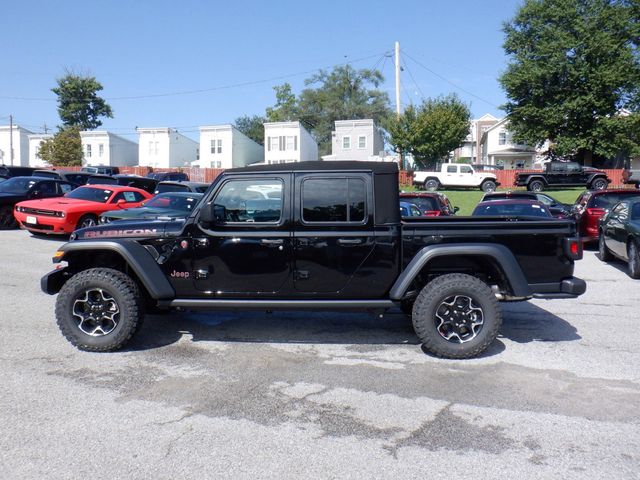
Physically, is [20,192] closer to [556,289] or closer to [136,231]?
[136,231]

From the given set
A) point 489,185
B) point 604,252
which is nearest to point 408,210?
point 604,252

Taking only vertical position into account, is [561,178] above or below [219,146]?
below

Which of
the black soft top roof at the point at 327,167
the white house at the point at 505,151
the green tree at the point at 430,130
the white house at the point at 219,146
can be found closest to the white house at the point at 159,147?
the white house at the point at 219,146

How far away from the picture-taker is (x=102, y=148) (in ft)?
198

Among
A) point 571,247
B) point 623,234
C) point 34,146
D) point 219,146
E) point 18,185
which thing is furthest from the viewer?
point 34,146

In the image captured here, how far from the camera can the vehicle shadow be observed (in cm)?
596

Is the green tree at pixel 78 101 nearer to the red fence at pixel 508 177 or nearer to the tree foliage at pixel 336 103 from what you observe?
the tree foliage at pixel 336 103

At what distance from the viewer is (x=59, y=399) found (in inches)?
168

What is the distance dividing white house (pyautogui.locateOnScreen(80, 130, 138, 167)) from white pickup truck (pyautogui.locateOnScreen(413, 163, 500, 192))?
129 feet

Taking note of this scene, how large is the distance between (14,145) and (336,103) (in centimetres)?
4203

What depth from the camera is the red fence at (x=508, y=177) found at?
120ft

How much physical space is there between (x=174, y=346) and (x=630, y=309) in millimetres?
6127

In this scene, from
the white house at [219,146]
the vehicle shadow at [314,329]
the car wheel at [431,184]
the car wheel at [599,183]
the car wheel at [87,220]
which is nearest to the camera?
the vehicle shadow at [314,329]

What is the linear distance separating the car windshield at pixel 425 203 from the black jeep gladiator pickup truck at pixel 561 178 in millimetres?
20682
